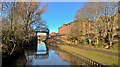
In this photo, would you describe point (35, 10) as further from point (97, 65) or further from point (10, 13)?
point (97, 65)

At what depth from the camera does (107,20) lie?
34.3 m

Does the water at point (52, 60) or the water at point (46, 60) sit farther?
the water at point (52, 60)

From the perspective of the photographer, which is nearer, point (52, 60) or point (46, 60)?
point (46, 60)

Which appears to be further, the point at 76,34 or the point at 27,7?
the point at 76,34

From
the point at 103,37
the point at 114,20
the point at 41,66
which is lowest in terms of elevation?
the point at 41,66

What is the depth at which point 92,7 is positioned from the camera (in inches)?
1452

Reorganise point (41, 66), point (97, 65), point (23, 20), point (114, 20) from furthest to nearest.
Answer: point (114, 20) → point (23, 20) → point (41, 66) → point (97, 65)

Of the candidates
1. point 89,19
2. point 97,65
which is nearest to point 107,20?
point 89,19

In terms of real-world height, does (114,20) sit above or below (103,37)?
above

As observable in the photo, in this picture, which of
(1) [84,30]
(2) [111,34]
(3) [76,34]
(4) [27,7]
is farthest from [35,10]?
(3) [76,34]

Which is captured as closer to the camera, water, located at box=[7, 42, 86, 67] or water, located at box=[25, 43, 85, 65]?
water, located at box=[7, 42, 86, 67]

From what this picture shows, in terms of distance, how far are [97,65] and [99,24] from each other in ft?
54.3

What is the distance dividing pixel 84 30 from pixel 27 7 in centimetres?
2178

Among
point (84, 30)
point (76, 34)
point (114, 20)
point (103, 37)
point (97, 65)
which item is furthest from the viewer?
point (76, 34)
